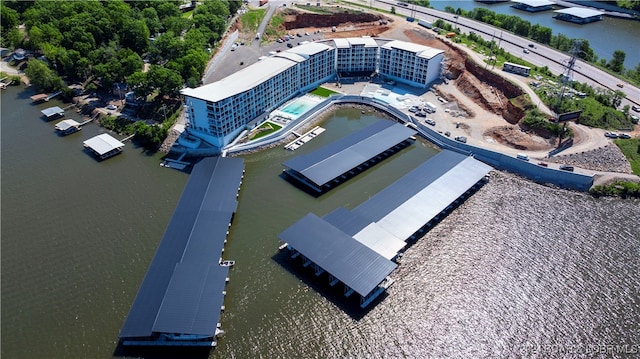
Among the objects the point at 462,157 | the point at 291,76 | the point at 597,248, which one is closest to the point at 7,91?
the point at 291,76

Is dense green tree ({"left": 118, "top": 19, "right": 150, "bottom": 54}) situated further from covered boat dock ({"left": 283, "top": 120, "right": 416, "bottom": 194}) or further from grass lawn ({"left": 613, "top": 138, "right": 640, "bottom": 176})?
grass lawn ({"left": 613, "top": 138, "right": 640, "bottom": 176})

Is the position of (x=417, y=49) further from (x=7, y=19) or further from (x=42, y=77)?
(x=7, y=19)

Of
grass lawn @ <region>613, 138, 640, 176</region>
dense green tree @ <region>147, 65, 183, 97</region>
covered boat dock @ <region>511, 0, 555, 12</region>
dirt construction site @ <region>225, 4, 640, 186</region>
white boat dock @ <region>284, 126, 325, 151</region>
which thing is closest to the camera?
grass lawn @ <region>613, 138, 640, 176</region>

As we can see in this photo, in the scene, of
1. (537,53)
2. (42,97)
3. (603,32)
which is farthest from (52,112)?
(603,32)

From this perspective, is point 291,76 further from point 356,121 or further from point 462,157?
point 462,157

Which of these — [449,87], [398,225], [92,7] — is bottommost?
[398,225]

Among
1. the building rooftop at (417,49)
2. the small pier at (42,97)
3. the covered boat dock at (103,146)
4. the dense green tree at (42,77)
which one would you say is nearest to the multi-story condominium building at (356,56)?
the building rooftop at (417,49)

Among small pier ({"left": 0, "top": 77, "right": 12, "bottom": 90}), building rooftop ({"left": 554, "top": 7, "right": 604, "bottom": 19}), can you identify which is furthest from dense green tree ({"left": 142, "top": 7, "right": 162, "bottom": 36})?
building rooftop ({"left": 554, "top": 7, "right": 604, "bottom": 19})
